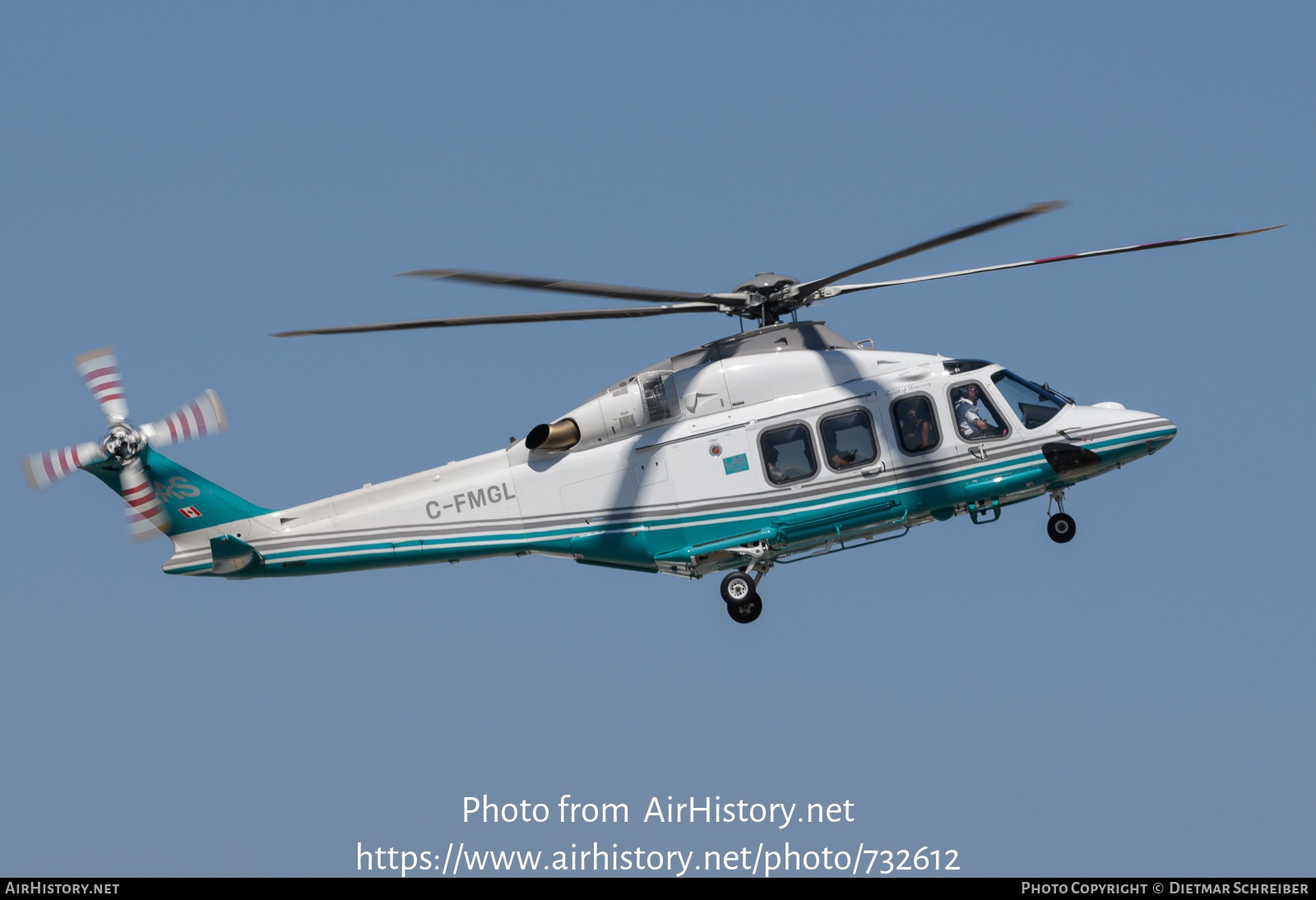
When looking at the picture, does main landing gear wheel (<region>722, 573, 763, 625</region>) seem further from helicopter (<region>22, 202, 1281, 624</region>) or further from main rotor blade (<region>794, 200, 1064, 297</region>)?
main rotor blade (<region>794, 200, 1064, 297</region>)

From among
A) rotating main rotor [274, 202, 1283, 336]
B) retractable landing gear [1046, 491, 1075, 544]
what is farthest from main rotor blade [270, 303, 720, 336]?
retractable landing gear [1046, 491, 1075, 544]

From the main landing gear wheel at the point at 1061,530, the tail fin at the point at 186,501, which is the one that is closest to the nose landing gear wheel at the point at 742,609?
the main landing gear wheel at the point at 1061,530

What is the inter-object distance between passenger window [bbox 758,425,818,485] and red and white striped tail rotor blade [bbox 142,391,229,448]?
873 cm

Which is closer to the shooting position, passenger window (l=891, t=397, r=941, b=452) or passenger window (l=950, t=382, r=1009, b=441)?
passenger window (l=891, t=397, r=941, b=452)

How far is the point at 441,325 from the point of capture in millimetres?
20438

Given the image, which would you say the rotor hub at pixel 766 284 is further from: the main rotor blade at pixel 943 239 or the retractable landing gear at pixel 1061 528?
the retractable landing gear at pixel 1061 528

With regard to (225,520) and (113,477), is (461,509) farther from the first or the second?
(113,477)

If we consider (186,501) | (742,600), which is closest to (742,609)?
(742,600)

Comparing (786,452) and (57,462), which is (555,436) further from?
(57,462)

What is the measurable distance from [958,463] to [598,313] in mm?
6159

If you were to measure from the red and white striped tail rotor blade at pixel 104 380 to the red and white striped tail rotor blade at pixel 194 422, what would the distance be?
844 mm

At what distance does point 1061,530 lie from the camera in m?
22.8

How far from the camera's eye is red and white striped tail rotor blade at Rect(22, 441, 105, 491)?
22.0 meters

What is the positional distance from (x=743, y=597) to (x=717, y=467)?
2099mm
